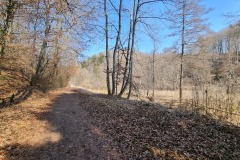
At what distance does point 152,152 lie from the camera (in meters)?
4.13

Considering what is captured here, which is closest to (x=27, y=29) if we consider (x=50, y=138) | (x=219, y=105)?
(x=50, y=138)

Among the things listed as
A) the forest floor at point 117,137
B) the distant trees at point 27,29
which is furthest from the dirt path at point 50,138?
the distant trees at point 27,29

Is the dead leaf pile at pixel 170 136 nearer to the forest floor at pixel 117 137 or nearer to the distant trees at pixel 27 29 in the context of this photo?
the forest floor at pixel 117 137

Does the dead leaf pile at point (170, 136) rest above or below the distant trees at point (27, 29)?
below

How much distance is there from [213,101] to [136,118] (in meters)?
3.54

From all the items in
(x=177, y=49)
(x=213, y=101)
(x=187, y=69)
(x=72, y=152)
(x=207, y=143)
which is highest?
(x=177, y=49)

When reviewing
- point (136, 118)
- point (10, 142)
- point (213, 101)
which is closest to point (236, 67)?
point (213, 101)

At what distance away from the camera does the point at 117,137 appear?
16.8 feet

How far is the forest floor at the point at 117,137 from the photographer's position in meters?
4.08

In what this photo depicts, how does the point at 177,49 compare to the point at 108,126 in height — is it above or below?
above

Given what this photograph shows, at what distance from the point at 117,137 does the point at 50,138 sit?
199cm

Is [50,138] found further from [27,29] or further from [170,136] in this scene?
[27,29]

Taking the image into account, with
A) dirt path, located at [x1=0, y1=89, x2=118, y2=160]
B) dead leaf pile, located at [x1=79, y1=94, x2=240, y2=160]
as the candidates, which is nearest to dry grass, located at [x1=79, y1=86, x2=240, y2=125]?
dead leaf pile, located at [x1=79, y1=94, x2=240, y2=160]

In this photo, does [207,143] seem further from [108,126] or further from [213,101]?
[213,101]
